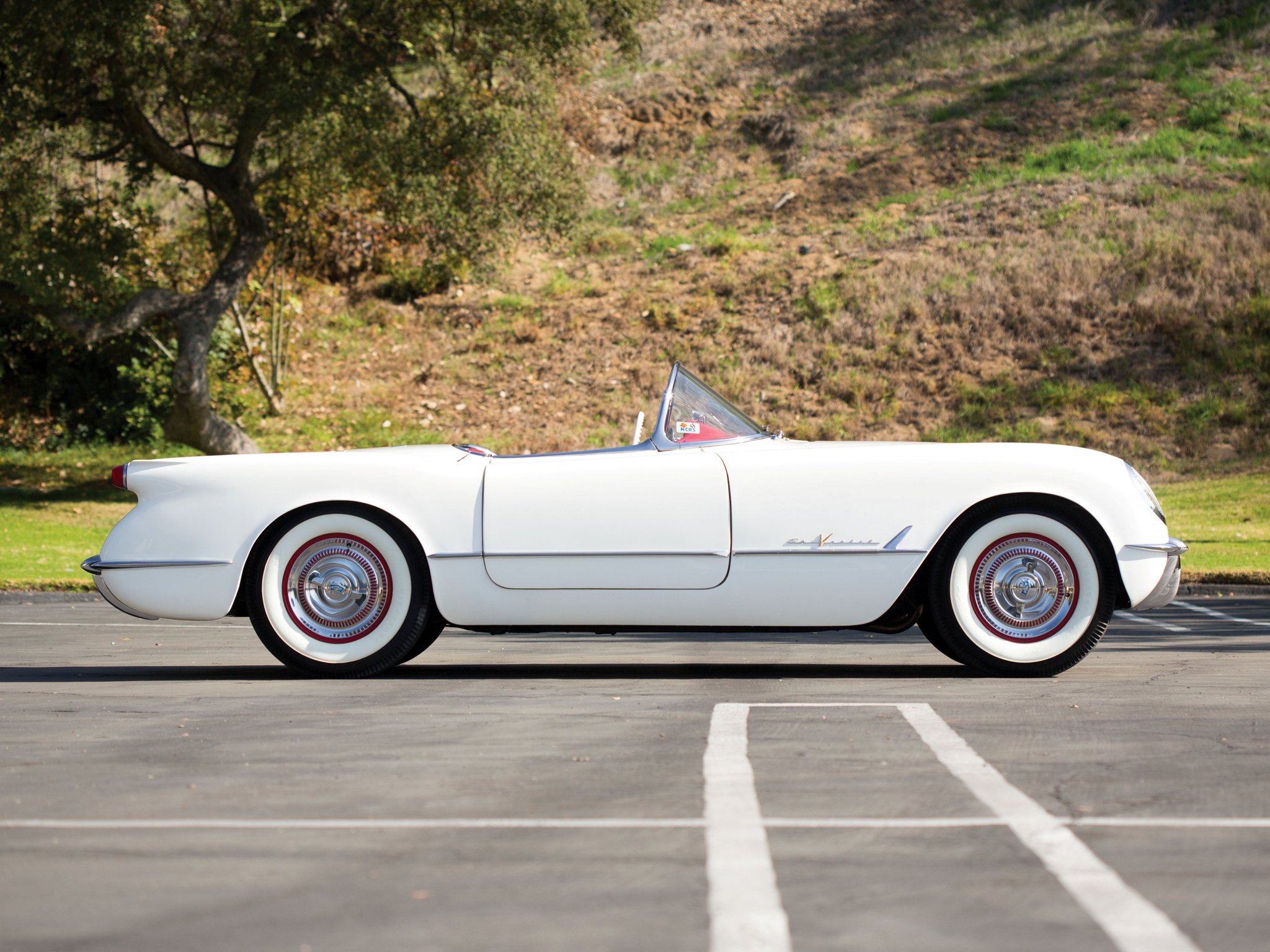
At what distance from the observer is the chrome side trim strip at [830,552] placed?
22.9 feet

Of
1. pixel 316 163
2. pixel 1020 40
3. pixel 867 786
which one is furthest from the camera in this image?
pixel 1020 40

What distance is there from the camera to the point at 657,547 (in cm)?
698

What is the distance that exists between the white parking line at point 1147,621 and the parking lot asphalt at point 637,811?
2.83 metres

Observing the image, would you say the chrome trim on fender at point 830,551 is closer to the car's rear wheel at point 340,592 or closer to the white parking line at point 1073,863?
the car's rear wheel at point 340,592

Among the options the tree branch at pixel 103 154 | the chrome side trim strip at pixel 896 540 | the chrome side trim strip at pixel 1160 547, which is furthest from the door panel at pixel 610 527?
the tree branch at pixel 103 154

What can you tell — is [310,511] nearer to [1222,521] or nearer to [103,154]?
[1222,521]

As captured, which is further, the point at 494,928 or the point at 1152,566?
the point at 1152,566

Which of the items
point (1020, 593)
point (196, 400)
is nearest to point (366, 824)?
point (1020, 593)

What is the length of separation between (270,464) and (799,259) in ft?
91.1

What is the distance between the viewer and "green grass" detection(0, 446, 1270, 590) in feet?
48.8

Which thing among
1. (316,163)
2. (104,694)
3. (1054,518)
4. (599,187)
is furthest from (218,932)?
(599,187)

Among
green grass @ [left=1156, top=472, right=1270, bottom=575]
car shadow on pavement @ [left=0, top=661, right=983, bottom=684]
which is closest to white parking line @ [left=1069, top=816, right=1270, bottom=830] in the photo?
car shadow on pavement @ [left=0, top=661, right=983, bottom=684]

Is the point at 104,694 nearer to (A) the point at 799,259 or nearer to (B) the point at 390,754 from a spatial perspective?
(B) the point at 390,754

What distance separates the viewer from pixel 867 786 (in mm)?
4496
